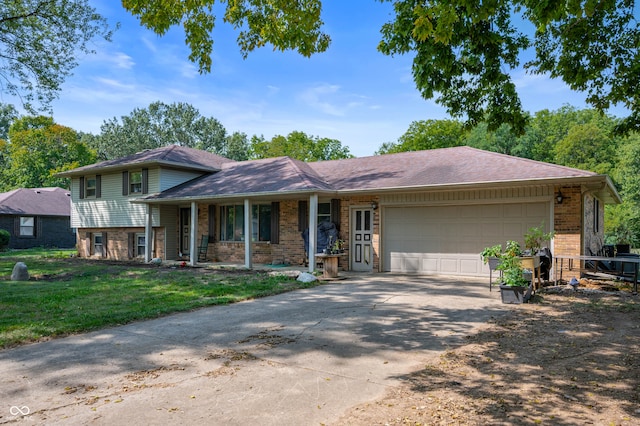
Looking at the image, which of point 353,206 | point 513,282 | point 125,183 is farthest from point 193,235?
point 513,282

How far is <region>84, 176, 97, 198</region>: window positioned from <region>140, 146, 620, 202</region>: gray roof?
5.02 meters

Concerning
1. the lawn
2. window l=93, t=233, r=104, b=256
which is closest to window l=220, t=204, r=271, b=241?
the lawn

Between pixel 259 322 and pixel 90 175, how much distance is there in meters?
16.8

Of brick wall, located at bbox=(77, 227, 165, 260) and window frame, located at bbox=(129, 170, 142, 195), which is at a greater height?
window frame, located at bbox=(129, 170, 142, 195)

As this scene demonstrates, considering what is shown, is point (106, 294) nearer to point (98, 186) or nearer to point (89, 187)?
point (98, 186)

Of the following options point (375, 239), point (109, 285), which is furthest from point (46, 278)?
point (375, 239)

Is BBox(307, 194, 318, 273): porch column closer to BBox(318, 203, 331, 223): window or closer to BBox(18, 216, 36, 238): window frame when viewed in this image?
BBox(318, 203, 331, 223): window

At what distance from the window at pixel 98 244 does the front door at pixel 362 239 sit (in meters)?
12.7

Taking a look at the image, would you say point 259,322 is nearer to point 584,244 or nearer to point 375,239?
point 375,239

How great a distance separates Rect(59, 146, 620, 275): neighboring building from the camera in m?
10.9

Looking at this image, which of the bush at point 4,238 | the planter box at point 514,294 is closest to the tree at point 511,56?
the planter box at point 514,294

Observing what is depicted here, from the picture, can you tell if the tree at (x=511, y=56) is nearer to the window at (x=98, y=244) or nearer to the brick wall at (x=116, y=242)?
the brick wall at (x=116, y=242)

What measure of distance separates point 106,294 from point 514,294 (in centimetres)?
835

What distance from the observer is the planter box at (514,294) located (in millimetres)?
7965
